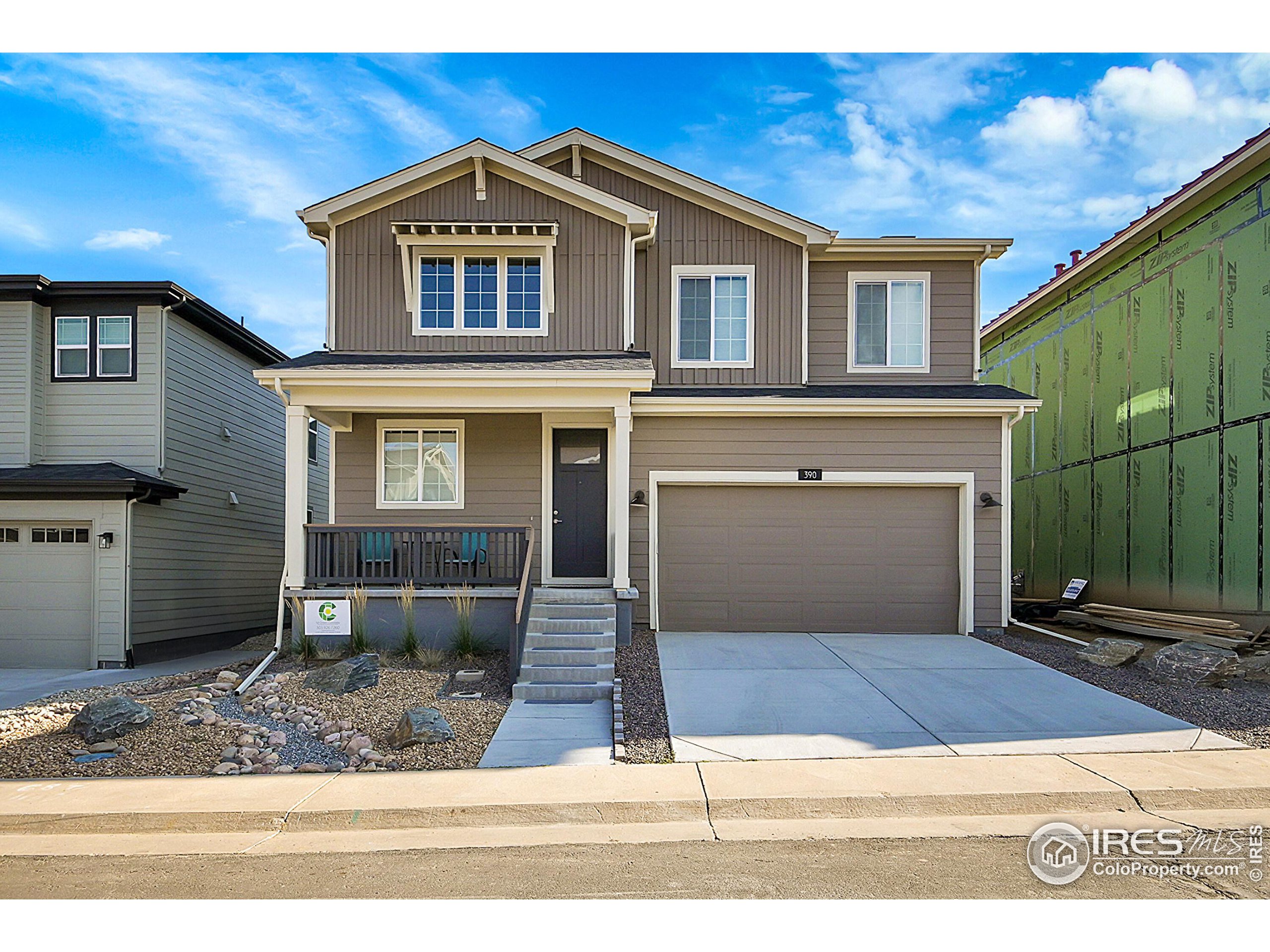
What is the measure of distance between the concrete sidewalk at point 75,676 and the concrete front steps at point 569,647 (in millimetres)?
5026

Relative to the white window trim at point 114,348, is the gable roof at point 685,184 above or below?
above

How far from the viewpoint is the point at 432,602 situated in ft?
34.5

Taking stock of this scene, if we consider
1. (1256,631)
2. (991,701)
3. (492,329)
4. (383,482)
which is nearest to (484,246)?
(492,329)

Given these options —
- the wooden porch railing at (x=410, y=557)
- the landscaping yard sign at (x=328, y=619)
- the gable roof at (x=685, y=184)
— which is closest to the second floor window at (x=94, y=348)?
the wooden porch railing at (x=410, y=557)

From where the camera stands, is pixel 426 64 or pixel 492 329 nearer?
pixel 426 64

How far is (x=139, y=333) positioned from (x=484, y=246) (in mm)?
5677

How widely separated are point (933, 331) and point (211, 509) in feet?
41.2

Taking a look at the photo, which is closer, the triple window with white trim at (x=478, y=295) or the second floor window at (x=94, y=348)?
the triple window with white trim at (x=478, y=295)

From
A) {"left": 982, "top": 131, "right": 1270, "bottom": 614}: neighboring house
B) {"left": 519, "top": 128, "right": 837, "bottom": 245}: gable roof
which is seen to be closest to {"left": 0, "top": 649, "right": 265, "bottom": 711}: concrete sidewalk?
{"left": 519, "top": 128, "right": 837, "bottom": 245}: gable roof

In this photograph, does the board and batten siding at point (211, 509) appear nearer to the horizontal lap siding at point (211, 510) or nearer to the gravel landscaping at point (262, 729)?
the horizontal lap siding at point (211, 510)

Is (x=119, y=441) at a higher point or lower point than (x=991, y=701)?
higher

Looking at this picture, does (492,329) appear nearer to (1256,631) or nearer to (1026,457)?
(1256,631)

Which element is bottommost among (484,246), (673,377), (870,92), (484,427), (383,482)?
(383,482)

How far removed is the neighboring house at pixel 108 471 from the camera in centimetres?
1224
